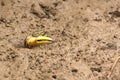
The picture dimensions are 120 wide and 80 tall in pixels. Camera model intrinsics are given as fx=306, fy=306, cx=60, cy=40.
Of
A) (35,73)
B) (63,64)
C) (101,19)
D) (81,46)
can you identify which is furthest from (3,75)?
(101,19)

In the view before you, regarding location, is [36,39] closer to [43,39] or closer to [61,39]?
[43,39]

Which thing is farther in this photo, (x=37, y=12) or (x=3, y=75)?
(x=37, y=12)

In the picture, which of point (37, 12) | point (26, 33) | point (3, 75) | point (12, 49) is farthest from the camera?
point (37, 12)

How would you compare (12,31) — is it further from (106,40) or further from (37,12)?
(106,40)

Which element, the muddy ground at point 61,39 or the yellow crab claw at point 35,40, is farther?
the yellow crab claw at point 35,40

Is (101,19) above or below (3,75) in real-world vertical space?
above
